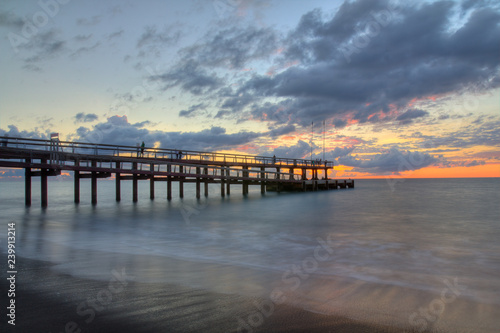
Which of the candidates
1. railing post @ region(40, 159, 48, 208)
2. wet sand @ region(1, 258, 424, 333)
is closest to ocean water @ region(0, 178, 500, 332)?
wet sand @ region(1, 258, 424, 333)

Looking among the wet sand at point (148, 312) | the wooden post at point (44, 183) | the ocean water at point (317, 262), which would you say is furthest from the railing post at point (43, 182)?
the wet sand at point (148, 312)

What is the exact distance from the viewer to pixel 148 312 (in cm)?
512

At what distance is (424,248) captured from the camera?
472 inches

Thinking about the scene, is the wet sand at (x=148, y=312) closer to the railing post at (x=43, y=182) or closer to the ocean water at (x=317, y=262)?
the ocean water at (x=317, y=262)

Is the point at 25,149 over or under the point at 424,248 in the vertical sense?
over

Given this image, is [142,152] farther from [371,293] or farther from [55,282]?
[371,293]

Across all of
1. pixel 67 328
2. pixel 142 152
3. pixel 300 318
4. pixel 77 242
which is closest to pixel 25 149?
pixel 142 152

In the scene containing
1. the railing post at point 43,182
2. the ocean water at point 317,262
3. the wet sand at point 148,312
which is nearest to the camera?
Result: the wet sand at point 148,312

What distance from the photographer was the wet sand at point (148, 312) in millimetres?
4594

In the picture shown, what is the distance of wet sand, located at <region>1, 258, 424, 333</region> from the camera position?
459cm

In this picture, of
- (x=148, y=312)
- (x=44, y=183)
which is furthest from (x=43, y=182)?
(x=148, y=312)

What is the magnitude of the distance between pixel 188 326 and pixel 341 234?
11659 millimetres

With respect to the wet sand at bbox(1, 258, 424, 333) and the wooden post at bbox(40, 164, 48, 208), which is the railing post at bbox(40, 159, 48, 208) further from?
the wet sand at bbox(1, 258, 424, 333)

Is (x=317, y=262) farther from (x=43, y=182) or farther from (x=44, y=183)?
(x=44, y=183)
